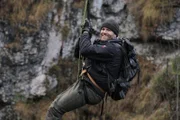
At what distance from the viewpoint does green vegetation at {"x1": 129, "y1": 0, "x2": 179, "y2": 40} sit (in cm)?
1030

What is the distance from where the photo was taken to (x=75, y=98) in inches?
235

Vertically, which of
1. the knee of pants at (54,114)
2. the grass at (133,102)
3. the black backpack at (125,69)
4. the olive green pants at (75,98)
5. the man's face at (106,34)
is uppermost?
the man's face at (106,34)

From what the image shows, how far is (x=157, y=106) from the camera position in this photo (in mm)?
9523

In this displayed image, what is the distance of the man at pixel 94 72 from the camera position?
228 inches

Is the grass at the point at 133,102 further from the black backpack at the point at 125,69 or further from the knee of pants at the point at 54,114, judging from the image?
the knee of pants at the point at 54,114

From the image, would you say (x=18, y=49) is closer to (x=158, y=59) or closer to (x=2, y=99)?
(x=2, y=99)

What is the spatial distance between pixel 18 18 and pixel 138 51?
11.7 feet

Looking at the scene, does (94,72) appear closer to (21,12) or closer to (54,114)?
(54,114)

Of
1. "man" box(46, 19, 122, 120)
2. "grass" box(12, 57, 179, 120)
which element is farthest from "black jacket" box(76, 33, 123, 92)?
"grass" box(12, 57, 179, 120)

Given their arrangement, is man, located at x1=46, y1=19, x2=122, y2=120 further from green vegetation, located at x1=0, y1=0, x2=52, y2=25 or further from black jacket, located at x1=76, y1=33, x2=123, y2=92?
green vegetation, located at x1=0, y1=0, x2=52, y2=25

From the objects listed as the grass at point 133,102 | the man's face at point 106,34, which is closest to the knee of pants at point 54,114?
the man's face at point 106,34

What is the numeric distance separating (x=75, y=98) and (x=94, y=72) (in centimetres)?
52

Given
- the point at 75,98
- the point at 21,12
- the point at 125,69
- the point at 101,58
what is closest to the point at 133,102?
the point at 21,12

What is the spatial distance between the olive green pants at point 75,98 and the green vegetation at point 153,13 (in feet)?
16.2
